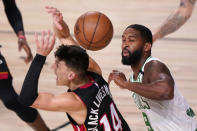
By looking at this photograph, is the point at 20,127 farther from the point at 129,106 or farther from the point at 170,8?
the point at 170,8

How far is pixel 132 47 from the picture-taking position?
2936 millimetres

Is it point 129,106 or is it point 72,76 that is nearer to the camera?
point 72,76

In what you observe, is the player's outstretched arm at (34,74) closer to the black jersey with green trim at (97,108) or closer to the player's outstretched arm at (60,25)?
the black jersey with green trim at (97,108)

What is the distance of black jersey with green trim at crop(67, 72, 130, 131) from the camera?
2758 millimetres

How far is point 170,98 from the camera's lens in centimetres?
269

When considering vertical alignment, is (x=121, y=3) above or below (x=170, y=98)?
below

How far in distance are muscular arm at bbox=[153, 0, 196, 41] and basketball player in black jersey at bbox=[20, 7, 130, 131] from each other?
151 cm

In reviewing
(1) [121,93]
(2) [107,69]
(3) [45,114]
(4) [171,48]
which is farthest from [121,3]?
(3) [45,114]

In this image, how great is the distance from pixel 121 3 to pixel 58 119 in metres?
4.66

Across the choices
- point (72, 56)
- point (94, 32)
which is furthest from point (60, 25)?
point (72, 56)

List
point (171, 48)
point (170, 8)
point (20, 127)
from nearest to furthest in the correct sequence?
point (20, 127)
point (171, 48)
point (170, 8)

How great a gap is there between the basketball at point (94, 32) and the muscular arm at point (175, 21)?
79 cm

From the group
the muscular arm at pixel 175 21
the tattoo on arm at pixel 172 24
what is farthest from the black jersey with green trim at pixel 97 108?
the tattoo on arm at pixel 172 24

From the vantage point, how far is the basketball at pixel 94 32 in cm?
354
